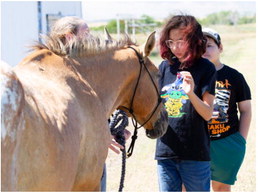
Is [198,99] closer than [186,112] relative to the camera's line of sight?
Yes

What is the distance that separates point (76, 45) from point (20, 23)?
282 inches

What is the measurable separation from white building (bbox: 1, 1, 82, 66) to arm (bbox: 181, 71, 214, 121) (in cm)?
596

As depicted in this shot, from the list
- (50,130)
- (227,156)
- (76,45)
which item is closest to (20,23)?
(227,156)

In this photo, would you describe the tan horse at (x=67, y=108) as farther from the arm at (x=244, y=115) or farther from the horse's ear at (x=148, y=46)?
the arm at (x=244, y=115)

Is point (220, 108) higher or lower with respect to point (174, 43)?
lower

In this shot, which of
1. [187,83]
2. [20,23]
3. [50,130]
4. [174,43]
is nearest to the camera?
[50,130]

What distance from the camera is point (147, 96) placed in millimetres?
3689

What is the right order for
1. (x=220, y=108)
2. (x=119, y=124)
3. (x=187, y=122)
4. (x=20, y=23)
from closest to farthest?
(x=187, y=122) < (x=119, y=124) < (x=220, y=108) < (x=20, y=23)

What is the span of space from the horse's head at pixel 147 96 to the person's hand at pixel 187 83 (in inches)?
17.2

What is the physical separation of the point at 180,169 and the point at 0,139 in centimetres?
195

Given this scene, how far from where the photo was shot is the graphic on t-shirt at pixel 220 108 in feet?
13.8

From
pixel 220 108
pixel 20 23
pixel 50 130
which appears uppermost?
pixel 50 130

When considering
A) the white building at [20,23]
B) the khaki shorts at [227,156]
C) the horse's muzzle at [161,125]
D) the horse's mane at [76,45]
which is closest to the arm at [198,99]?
the horse's muzzle at [161,125]

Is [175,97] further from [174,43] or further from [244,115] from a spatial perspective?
[244,115]
